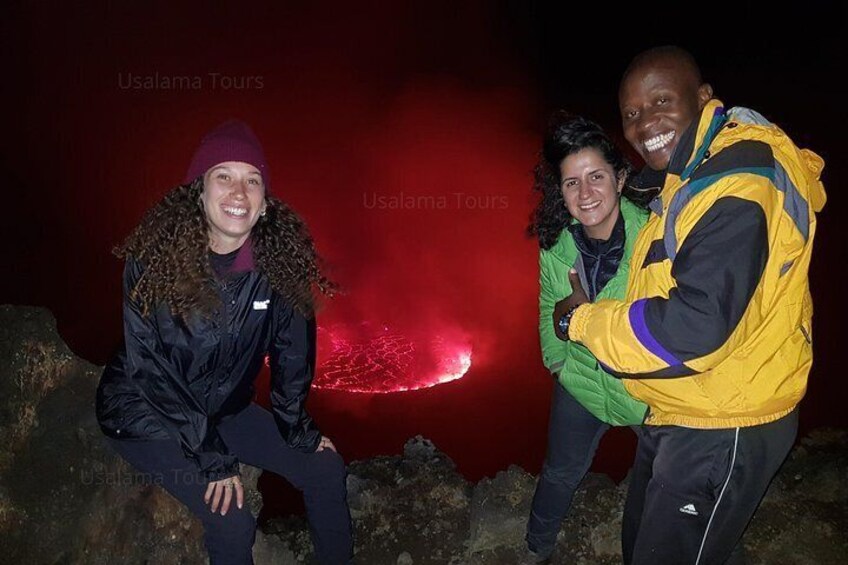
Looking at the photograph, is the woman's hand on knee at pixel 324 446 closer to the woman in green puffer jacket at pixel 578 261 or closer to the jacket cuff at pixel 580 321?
the woman in green puffer jacket at pixel 578 261

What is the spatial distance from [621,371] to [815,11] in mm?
32080

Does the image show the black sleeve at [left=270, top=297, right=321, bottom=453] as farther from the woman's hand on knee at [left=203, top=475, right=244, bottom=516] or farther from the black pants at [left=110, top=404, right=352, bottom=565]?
the woman's hand on knee at [left=203, top=475, right=244, bottom=516]

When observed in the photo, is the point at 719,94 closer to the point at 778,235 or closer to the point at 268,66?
the point at 268,66

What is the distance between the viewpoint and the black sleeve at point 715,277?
170 cm

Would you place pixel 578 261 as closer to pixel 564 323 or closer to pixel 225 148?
pixel 564 323

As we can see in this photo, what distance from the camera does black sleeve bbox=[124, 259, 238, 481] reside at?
2.70 m

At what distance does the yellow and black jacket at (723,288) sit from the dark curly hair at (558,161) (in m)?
0.81

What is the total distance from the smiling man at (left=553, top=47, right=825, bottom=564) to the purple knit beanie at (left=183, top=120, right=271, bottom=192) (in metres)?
1.88

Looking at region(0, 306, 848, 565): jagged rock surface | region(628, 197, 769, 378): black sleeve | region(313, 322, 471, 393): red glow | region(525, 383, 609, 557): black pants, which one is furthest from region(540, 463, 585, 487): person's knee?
region(313, 322, 471, 393): red glow

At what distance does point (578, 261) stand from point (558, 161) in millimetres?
591

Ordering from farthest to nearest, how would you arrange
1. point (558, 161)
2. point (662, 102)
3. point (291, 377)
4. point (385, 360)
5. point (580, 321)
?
point (385, 360) < point (291, 377) < point (558, 161) < point (662, 102) < point (580, 321)

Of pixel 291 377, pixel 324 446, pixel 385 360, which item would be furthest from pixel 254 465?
pixel 385 360

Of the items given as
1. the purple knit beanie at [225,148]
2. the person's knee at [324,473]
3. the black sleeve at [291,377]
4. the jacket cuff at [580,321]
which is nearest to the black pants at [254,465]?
the person's knee at [324,473]

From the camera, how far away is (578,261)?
3033mm
